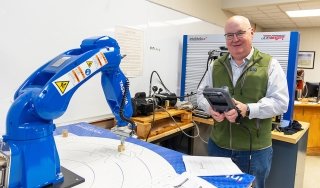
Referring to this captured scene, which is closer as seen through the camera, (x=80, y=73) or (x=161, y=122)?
(x=80, y=73)

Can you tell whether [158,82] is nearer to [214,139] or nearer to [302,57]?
[214,139]

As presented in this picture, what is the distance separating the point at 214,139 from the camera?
1.80m

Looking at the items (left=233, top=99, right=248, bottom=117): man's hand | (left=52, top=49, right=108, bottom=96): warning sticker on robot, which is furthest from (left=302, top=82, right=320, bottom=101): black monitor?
(left=52, top=49, right=108, bottom=96): warning sticker on robot

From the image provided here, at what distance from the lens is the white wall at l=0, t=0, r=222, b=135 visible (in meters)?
1.58

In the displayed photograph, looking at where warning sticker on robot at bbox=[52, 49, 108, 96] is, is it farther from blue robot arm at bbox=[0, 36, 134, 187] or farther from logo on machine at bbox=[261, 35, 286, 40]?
logo on machine at bbox=[261, 35, 286, 40]

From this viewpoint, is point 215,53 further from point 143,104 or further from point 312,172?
point 312,172

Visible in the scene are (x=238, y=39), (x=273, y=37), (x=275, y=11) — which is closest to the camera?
(x=238, y=39)

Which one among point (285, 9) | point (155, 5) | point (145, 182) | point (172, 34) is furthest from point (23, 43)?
point (285, 9)

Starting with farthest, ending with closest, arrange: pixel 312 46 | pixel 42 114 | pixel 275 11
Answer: pixel 312 46
pixel 275 11
pixel 42 114

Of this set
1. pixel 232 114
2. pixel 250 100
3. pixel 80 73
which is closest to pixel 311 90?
pixel 250 100

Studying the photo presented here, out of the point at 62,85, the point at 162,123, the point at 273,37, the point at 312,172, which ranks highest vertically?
the point at 273,37

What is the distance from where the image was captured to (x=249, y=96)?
1664 mm

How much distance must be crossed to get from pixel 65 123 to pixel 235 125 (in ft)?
4.16

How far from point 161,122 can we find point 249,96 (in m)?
1.03
